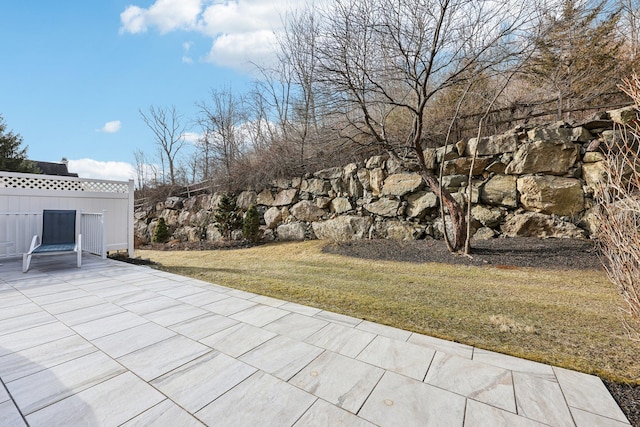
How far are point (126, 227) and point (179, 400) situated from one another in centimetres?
578

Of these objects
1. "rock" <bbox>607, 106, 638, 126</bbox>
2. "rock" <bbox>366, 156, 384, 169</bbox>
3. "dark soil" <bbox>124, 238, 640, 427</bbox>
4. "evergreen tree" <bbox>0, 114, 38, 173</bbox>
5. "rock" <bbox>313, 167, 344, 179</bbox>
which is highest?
"evergreen tree" <bbox>0, 114, 38, 173</bbox>

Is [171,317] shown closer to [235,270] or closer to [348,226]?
[235,270]

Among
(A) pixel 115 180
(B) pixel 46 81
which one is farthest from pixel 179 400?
(B) pixel 46 81

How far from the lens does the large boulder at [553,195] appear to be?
5.62 m

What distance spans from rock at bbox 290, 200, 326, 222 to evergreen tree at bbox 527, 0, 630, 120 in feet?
19.6

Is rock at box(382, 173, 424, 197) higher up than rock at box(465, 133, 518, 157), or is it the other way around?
rock at box(465, 133, 518, 157)

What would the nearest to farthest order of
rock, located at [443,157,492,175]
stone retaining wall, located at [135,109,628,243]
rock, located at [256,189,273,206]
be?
stone retaining wall, located at [135,109,628,243]
rock, located at [443,157,492,175]
rock, located at [256,189,273,206]

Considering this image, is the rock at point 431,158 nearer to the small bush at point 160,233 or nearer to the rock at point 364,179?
the rock at point 364,179

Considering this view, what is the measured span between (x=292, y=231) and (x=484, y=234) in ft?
17.4

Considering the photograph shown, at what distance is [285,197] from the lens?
9.30 meters

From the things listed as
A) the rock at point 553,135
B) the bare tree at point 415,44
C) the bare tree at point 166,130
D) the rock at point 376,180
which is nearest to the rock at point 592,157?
the rock at point 553,135

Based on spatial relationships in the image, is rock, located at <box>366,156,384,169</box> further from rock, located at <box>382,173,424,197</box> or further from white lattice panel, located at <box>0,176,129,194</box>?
white lattice panel, located at <box>0,176,129,194</box>

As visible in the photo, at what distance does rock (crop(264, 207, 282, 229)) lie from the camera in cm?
930

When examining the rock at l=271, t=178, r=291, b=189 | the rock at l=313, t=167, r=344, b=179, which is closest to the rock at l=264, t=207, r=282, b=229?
the rock at l=271, t=178, r=291, b=189
